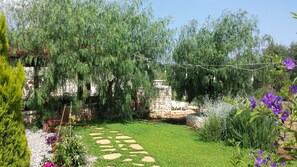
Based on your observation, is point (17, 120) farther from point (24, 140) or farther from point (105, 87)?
point (105, 87)

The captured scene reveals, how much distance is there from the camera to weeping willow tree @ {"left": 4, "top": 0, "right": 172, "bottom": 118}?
8.77 meters

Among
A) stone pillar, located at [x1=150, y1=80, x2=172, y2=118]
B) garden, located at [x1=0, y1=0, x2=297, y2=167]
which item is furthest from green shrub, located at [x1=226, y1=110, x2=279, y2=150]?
stone pillar, located at [x1=150, y1=80, x2=172, y2=118]

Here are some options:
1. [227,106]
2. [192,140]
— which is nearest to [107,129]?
[192,140]

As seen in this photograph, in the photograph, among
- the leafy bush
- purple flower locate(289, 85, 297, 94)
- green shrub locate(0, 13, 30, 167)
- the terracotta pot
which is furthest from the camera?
the terracotta pot

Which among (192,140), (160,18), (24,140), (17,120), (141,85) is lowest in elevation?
(192,140)

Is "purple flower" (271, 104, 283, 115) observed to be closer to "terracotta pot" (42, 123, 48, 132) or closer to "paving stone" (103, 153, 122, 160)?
"paving stone" (103, 153, 122, 160)

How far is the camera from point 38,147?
7.09 m

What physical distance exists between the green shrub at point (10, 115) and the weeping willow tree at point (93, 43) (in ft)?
16.6

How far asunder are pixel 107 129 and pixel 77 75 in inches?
73.6

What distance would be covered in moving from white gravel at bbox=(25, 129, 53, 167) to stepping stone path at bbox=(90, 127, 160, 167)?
115 cm

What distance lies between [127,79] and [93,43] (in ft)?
6.17

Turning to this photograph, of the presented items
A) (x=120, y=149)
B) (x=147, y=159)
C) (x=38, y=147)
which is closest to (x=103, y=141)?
(x=120, y=149)

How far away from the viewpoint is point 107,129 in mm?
9320

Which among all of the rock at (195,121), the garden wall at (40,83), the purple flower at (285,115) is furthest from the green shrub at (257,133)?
the purple flower at (285,115)
